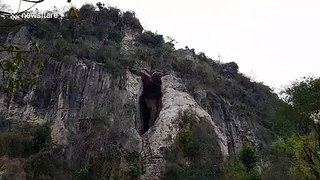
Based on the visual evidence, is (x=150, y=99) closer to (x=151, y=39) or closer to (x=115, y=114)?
(x=151, y=39)

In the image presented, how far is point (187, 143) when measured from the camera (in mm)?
20438

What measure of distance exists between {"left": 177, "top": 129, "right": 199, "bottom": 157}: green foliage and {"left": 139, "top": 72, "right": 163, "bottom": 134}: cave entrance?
4.28 m

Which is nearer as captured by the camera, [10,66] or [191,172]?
[10,66]

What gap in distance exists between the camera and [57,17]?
26.1m

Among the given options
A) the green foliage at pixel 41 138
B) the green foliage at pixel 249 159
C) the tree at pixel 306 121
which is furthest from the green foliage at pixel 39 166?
the tree at pixel 306 121

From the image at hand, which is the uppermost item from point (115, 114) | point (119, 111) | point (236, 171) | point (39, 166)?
point (119, 111)

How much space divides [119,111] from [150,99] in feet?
17.1

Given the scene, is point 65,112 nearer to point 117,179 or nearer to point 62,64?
point 62,64

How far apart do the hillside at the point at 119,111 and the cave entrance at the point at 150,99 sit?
62 mm

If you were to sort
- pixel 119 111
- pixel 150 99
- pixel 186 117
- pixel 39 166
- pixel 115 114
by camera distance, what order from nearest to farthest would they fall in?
pixel 39 166 < pixel 115 114 < pixel 119 111 < pixel 186 117 < pixel 150 99

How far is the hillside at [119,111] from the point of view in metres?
18.4

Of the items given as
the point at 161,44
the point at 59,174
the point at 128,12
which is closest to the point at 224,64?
the point at 161,44

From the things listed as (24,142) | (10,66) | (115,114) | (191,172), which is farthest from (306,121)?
(10,66)

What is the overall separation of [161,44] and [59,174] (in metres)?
13.8
